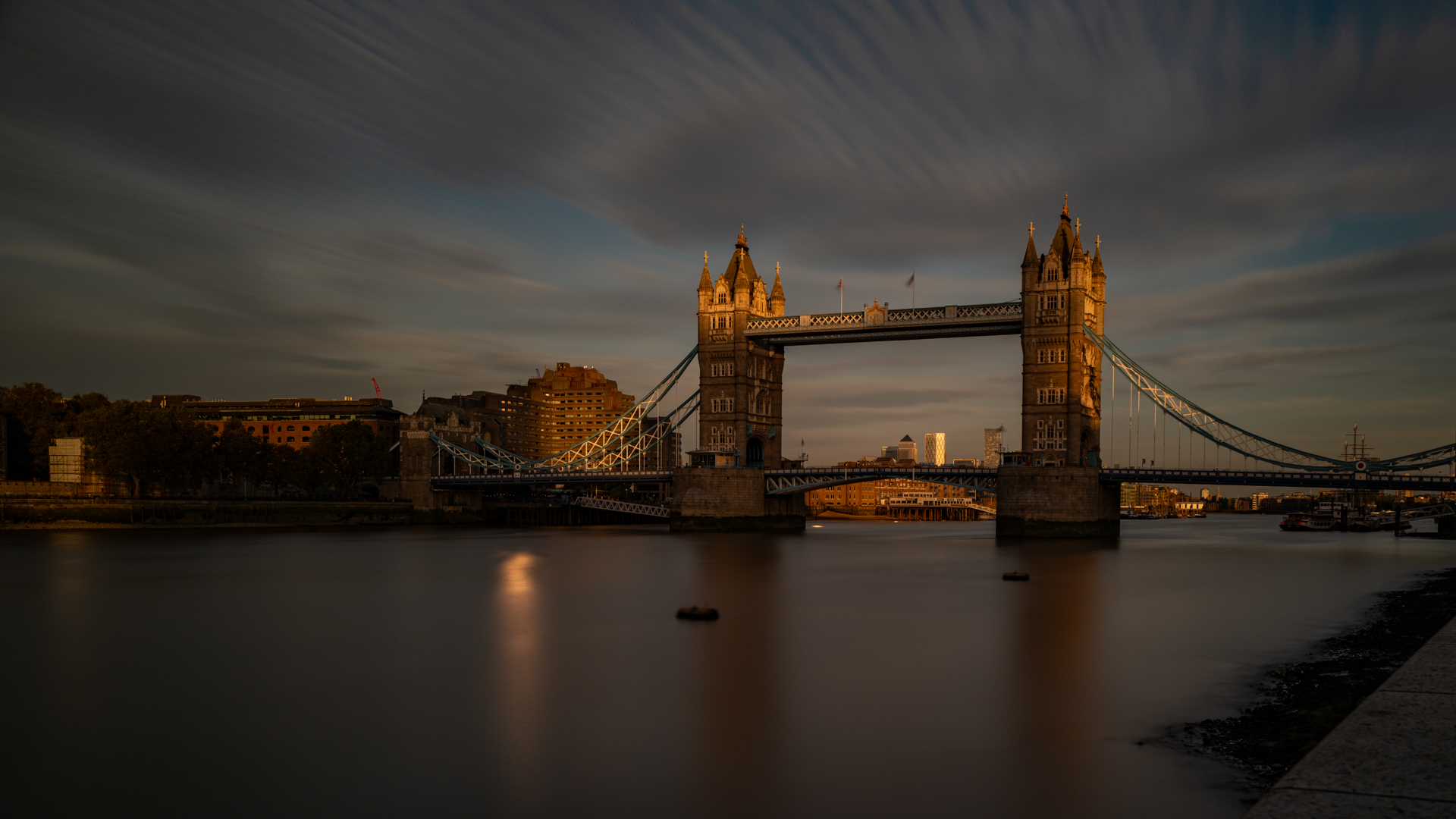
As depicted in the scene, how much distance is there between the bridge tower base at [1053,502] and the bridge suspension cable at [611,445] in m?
23.1

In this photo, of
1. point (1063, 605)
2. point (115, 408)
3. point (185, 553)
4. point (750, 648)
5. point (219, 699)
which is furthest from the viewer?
point (115, 408)

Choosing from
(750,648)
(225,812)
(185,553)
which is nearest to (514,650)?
(750,648)

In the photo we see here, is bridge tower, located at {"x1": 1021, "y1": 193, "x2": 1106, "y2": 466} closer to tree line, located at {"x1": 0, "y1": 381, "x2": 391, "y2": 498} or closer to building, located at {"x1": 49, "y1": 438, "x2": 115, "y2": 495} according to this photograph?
tree line, located at {"x1": 0, "y1": 381, "x2": 391, "y2": 498}

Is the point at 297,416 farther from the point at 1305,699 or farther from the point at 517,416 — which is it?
the point at 1305,699

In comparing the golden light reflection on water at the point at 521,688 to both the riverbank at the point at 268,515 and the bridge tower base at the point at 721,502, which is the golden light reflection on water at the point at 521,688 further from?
the riverbank at the point at 268,515

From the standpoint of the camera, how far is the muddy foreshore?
11.8m

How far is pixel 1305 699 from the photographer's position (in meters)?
14.6

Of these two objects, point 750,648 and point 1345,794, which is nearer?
point 1345,794

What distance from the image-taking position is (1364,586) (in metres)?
32.8

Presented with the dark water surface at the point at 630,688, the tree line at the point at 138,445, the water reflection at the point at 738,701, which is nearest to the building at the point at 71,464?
the tree line at the point at 138,445

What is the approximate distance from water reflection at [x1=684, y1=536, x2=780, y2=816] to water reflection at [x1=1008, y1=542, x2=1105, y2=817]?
3.02 meters

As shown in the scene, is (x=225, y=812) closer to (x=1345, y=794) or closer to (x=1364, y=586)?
→ (x=1345, y=794)

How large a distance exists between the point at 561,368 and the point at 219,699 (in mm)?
170307

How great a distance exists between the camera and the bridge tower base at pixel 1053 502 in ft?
184
